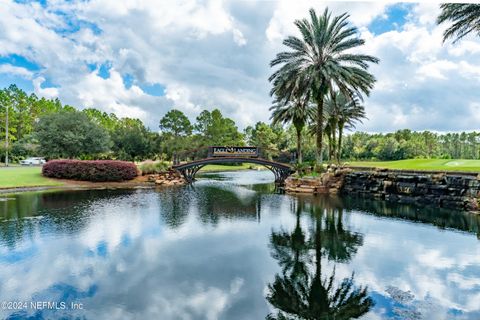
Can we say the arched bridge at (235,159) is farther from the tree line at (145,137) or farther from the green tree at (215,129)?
the green tree at (215,129)

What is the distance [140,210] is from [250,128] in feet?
313

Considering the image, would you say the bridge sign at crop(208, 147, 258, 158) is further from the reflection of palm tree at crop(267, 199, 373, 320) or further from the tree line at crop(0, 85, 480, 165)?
the reflection of palm tree at crop(267, 199, 373, 320)

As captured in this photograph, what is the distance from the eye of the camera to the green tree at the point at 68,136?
42062 millimetres

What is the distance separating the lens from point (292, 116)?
3731cm

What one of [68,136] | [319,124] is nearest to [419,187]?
[319,124]

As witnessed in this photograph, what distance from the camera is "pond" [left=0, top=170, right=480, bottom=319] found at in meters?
7.07

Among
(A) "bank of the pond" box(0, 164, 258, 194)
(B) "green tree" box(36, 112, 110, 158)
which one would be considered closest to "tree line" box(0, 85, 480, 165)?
(B) "green tree" box(36, 112, 110, 158)

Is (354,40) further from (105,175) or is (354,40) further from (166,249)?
(105,175)

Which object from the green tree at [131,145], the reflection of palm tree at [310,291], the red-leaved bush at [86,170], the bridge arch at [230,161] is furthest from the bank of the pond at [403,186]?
the green tree at [131,145]

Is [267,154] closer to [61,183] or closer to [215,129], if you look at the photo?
[61,183]

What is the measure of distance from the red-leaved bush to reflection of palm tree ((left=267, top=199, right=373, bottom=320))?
2710 cm

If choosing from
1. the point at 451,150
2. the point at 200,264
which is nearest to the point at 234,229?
the point at 200,264

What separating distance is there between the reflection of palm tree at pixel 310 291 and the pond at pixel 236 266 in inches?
1.2

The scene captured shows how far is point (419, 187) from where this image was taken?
23.0m
